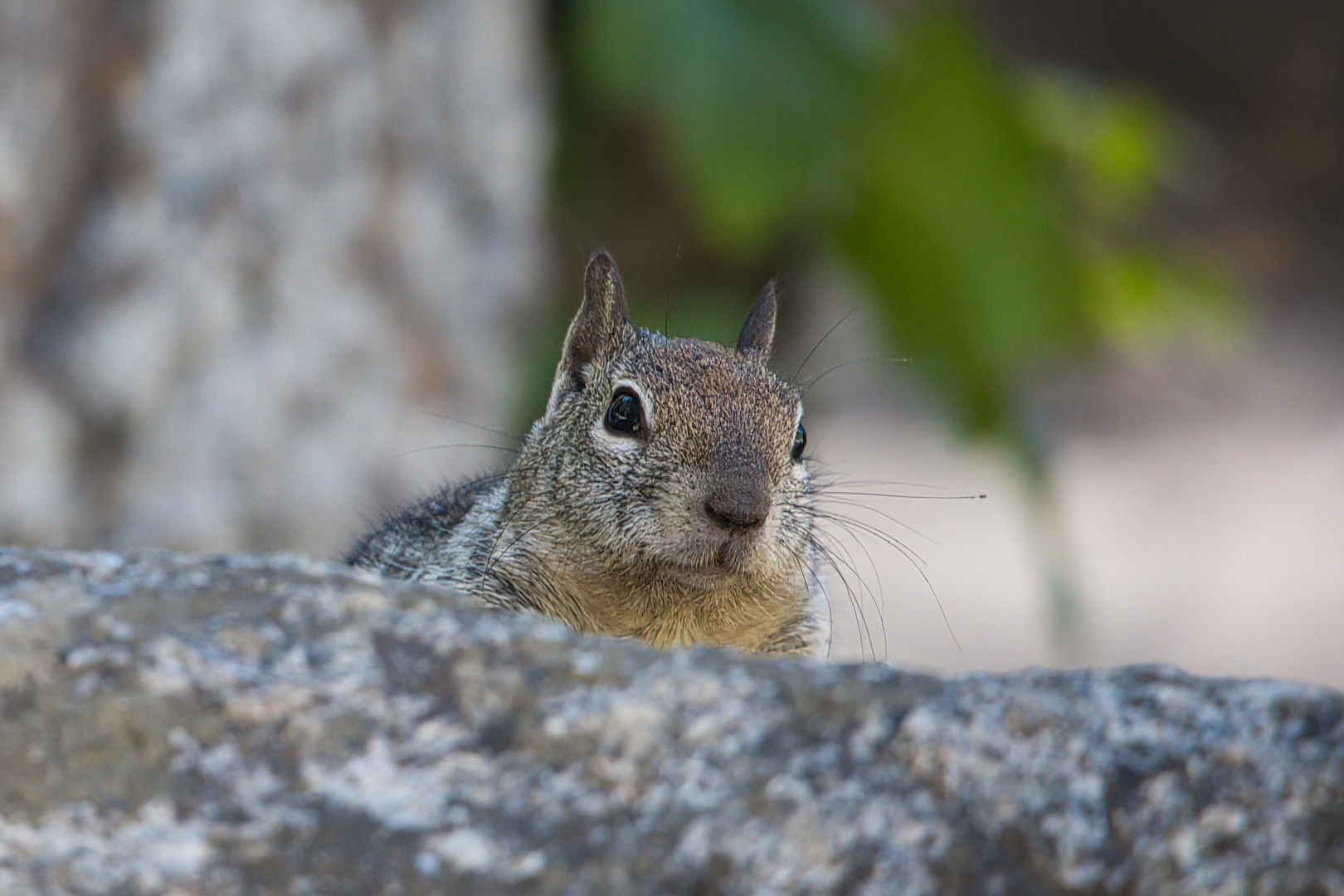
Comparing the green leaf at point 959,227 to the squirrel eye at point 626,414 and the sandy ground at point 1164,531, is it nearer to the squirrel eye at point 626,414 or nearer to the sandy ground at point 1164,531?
the sandy ground at point 1164,531

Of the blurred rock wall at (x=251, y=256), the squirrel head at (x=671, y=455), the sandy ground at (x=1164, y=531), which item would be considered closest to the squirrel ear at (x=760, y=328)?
the squirrel head at (x=671, y=455)

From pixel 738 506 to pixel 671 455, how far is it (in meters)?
0.23

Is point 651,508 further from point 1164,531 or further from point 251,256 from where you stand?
point 1164,531

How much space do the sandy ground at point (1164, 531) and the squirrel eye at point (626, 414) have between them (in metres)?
6.76

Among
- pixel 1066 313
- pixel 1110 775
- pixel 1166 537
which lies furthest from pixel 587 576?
pixel 1166 537

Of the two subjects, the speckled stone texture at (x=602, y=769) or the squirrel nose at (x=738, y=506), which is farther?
the squirrel nose at (x=738, y=506)

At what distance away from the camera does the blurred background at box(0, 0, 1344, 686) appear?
4973mm

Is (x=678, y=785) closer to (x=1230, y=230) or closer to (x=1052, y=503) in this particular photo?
(x=1052, y=503)

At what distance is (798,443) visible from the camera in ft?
9.37

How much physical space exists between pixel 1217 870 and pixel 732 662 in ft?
1.91

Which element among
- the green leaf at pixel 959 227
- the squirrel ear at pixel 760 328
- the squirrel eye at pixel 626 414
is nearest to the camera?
the squirrel eye at pixel 626 414

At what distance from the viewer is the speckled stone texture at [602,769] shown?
145 cm

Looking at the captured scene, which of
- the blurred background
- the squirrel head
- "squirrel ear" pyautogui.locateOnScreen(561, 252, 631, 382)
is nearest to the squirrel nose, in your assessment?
the squirrel head

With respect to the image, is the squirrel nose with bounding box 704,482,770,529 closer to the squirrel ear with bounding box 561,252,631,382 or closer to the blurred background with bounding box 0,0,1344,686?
the blurred background with bounding box 0,0,1344,686
